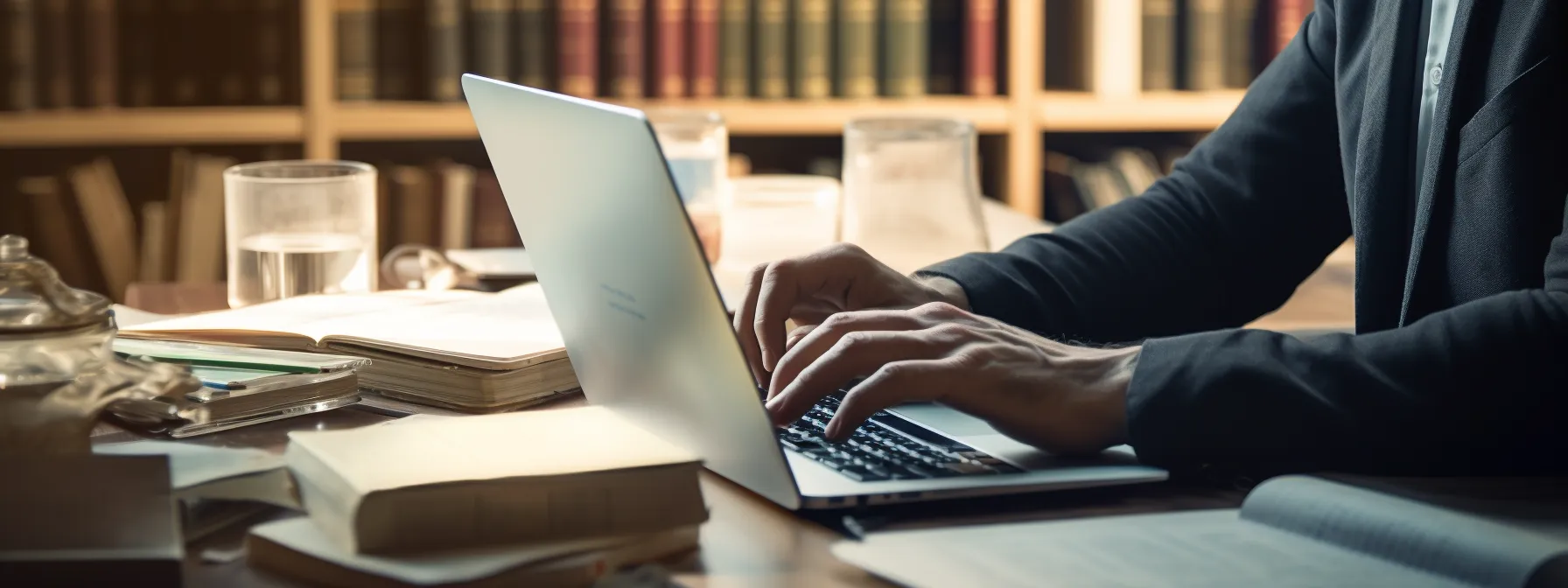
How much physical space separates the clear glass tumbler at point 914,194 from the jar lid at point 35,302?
0.86m

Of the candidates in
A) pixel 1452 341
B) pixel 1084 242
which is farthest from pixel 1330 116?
pixel 1452 341

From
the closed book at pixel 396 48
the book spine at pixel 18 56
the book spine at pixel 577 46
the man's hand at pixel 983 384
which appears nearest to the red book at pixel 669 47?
the book spine at pixel 577 46

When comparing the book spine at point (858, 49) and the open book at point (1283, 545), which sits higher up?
the book spine at point (858, 49)

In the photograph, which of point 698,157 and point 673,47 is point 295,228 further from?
point 673,47

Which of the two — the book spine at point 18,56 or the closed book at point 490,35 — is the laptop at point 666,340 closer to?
the closed book at point 490,35

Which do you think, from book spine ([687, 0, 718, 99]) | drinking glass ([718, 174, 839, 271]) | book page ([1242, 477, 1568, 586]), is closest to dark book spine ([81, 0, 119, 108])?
book spine ([687, 0, 718, 99])

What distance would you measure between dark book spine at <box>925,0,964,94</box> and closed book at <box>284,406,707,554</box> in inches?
78.0

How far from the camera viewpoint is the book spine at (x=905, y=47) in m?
2.52

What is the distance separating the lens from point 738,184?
1.58m

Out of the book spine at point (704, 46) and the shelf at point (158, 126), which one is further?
the book spine at point (704, 46)

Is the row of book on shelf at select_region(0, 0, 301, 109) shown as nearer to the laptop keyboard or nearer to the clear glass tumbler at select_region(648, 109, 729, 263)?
the clear glass tumbler at select_region(648, 109, 729, 263)

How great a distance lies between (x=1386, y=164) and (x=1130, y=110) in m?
1.56

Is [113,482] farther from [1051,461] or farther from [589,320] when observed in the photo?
[1051,461]

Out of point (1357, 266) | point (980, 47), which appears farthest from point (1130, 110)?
point (1357, 266)
